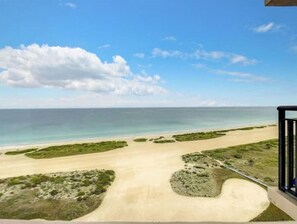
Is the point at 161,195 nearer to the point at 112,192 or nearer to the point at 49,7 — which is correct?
the point at 112,192

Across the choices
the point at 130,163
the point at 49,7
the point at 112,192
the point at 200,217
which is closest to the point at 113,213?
the point at 112,192

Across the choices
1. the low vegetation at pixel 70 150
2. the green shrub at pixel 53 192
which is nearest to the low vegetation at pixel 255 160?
the low vegetation at pixel 70 150

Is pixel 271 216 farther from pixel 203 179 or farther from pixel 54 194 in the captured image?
pixel 54 194

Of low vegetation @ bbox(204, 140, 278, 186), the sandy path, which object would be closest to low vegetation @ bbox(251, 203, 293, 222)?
the sandy path

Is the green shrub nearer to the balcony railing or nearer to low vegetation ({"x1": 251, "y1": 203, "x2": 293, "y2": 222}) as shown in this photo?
low vegetation ({"x1": 251, "y1": 203, "x2": 293, "y2": 222})

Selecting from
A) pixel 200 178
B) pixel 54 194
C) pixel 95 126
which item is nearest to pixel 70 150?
pixel 54 194

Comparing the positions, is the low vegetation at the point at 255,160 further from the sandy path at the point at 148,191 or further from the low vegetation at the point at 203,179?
the sandy path at the point at 148,191
